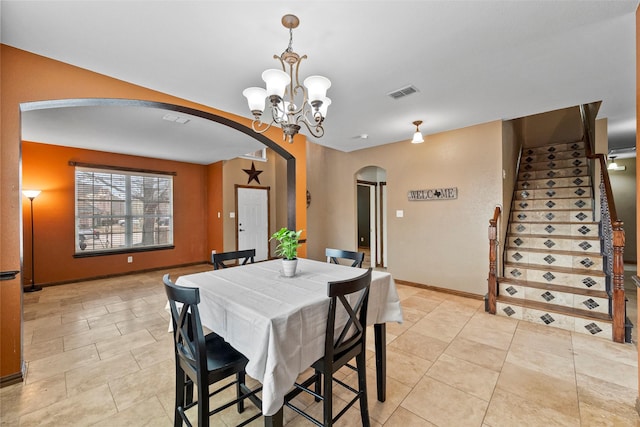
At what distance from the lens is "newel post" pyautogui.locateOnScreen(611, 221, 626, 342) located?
105 inches

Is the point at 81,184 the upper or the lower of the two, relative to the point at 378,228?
upper

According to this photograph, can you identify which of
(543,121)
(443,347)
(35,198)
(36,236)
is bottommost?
(443,347)

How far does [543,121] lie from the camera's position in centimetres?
564

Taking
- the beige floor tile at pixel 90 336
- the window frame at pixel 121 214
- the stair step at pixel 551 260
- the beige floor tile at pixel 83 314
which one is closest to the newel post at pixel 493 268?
the stair step at pixel 551 260

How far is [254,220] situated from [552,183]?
237 inches

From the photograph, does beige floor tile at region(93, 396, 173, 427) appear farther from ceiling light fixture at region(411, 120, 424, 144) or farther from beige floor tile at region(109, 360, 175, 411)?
ceiling light fixture at region(411, 120, 424, 144)

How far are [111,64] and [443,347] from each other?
3848 mm

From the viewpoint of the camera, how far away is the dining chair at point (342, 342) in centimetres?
139

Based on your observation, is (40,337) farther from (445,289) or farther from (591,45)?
(591,45)

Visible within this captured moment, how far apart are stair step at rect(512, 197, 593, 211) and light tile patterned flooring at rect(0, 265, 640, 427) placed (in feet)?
6.83

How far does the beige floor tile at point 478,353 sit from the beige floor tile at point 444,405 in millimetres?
512

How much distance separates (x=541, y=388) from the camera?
200 centimetres

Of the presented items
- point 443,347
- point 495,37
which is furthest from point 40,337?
point 495,37

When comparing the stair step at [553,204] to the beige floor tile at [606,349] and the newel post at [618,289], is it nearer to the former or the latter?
the newel post at [618,289]
